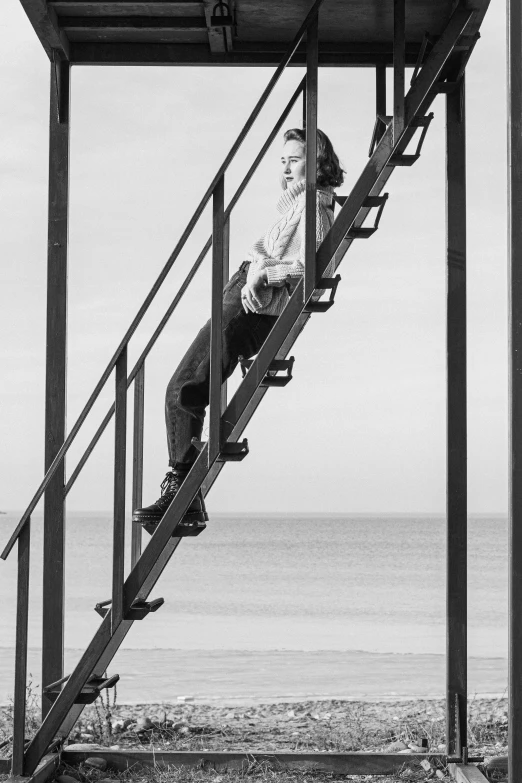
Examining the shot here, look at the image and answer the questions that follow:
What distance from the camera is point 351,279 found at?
2942 centimetres

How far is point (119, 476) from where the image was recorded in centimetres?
533

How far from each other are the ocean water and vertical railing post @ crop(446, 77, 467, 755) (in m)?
5.10

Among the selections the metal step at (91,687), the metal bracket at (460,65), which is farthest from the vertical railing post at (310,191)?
the metal step at (91,687)

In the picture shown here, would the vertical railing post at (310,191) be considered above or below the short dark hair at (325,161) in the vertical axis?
below

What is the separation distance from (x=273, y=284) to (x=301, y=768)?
2838mm

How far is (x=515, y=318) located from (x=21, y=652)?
3.02m

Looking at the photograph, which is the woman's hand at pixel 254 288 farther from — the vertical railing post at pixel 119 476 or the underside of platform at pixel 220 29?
the underside of platform at pixel 220 29

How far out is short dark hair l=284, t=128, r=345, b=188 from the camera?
18.9 feet

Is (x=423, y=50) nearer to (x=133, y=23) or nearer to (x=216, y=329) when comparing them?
(x=133, y=23)

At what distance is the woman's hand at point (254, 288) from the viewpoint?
5.55m

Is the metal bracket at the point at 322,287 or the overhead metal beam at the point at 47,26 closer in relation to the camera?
the metal bracket at the point at 322,287

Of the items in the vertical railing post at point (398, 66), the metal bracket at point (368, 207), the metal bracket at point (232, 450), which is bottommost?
the metal bracket at point (232, 450)

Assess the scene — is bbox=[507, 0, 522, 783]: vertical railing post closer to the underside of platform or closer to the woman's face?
the underside of platform

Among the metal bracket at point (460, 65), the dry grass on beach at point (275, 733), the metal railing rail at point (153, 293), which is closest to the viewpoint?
the metal railing rail at point (153, 293)
